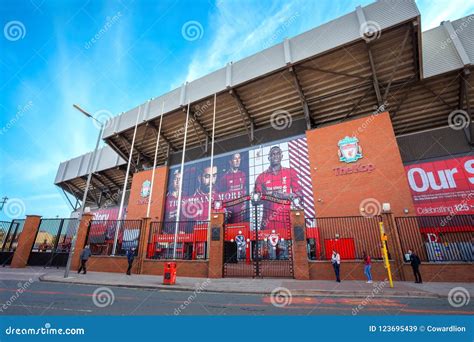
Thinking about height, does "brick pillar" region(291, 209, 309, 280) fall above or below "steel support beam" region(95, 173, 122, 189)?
below

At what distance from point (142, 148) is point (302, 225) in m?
26.6

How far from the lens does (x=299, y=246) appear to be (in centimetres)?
1187

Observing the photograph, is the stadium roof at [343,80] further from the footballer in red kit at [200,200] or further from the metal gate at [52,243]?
the metal gate at [52,243]

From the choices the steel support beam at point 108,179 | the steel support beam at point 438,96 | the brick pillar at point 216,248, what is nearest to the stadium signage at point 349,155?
the steel support beam at point 438,96

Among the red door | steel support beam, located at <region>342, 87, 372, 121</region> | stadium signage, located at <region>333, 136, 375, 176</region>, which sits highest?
steel support beam, located at <region>342, 87, 372, 121</region>

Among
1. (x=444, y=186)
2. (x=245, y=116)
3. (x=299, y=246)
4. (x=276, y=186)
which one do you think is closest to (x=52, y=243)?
(x=299, y=246)

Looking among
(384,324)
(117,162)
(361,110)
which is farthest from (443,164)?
(117,162)

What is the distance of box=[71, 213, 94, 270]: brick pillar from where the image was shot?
1480cm

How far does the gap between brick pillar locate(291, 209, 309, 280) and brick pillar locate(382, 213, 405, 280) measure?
423 centimetres

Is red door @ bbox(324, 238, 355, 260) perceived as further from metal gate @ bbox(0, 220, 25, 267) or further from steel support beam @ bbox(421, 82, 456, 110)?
metal gate @ bbox(0, 220, 25, 267)

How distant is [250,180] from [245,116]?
7.10m

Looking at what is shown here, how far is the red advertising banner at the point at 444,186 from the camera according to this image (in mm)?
17688

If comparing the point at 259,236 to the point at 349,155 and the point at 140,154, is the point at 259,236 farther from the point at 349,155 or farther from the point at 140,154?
the point at 140,154

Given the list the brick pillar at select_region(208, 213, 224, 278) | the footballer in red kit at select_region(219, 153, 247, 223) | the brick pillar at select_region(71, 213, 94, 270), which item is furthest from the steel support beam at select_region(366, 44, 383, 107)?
the brick pillar at select_region(71, 213, 94, 270)
